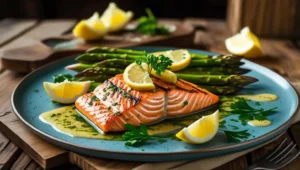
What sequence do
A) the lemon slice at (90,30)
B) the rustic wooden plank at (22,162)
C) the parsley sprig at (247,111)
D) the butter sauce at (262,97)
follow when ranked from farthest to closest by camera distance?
the lemon slice at (90,30) → the butter sauce at (262,97) → the parsley sprig at (247,111) → the rustic wooden plank at (22,162)

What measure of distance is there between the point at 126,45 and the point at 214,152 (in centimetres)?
153

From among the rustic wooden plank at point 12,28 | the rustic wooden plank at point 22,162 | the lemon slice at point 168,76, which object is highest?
the lemon slice at point 168,76

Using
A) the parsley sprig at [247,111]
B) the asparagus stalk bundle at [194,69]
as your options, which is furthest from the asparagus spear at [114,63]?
the parsley sprig at [247,111]

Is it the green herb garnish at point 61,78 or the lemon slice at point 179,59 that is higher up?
the lemon slice at point 179,59

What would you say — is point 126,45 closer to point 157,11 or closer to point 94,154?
point 94,154

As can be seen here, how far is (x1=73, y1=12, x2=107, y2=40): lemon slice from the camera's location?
3133 millimetres

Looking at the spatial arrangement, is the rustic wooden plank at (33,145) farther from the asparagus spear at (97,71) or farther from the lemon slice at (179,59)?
the lemon slice at (179,59)

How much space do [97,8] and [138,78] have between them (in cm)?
338

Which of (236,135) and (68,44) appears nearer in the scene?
(236,135)

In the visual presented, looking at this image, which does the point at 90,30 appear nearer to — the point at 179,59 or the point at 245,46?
the point at 179,59

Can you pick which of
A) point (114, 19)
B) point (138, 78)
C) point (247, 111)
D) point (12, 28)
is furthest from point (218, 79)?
A: point (12, 28)

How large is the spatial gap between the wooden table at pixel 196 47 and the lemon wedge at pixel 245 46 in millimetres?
69

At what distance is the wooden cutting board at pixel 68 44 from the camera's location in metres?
2.76

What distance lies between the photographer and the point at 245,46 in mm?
3039
